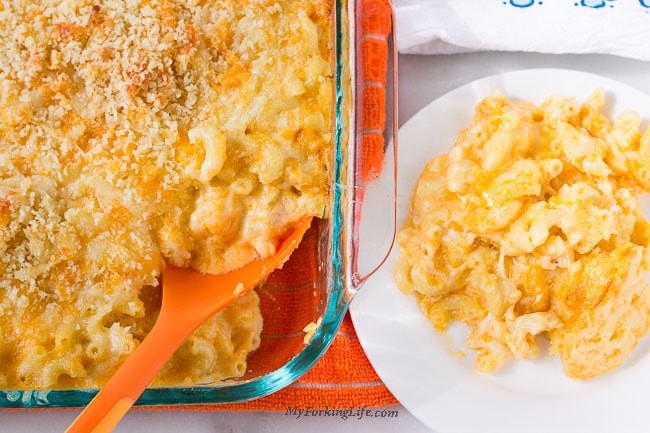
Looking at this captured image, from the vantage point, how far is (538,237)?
1.37m

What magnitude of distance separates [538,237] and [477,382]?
319 mm

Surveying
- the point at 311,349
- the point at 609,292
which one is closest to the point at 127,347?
the point at 311,349

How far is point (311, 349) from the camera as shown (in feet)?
3.83

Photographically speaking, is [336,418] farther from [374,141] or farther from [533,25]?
[533,25]

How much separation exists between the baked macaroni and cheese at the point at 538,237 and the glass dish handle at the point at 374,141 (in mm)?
291

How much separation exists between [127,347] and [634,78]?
4.14ft

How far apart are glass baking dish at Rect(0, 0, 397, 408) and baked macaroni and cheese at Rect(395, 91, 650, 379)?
284 mm

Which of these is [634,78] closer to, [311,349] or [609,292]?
[609,292]

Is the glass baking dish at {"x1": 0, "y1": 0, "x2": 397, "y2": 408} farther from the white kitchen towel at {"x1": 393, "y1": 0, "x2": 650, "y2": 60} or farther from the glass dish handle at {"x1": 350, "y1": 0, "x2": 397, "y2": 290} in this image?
the white kitchen towel at {"x1": 393, "y1": 0, "x2": 650, "y2": 60}

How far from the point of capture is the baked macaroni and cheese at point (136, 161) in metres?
1.08

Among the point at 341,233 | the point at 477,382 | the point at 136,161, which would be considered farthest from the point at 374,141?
the point at 477,382

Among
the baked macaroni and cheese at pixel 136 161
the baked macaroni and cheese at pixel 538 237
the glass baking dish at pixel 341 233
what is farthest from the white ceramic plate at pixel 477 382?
the baked macaroni and cheese at pixel 136 161

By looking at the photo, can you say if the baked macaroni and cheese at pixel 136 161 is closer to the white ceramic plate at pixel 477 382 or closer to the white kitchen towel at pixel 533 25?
the white ceramic plate at pixel 477 382

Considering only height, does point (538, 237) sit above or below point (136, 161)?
below
